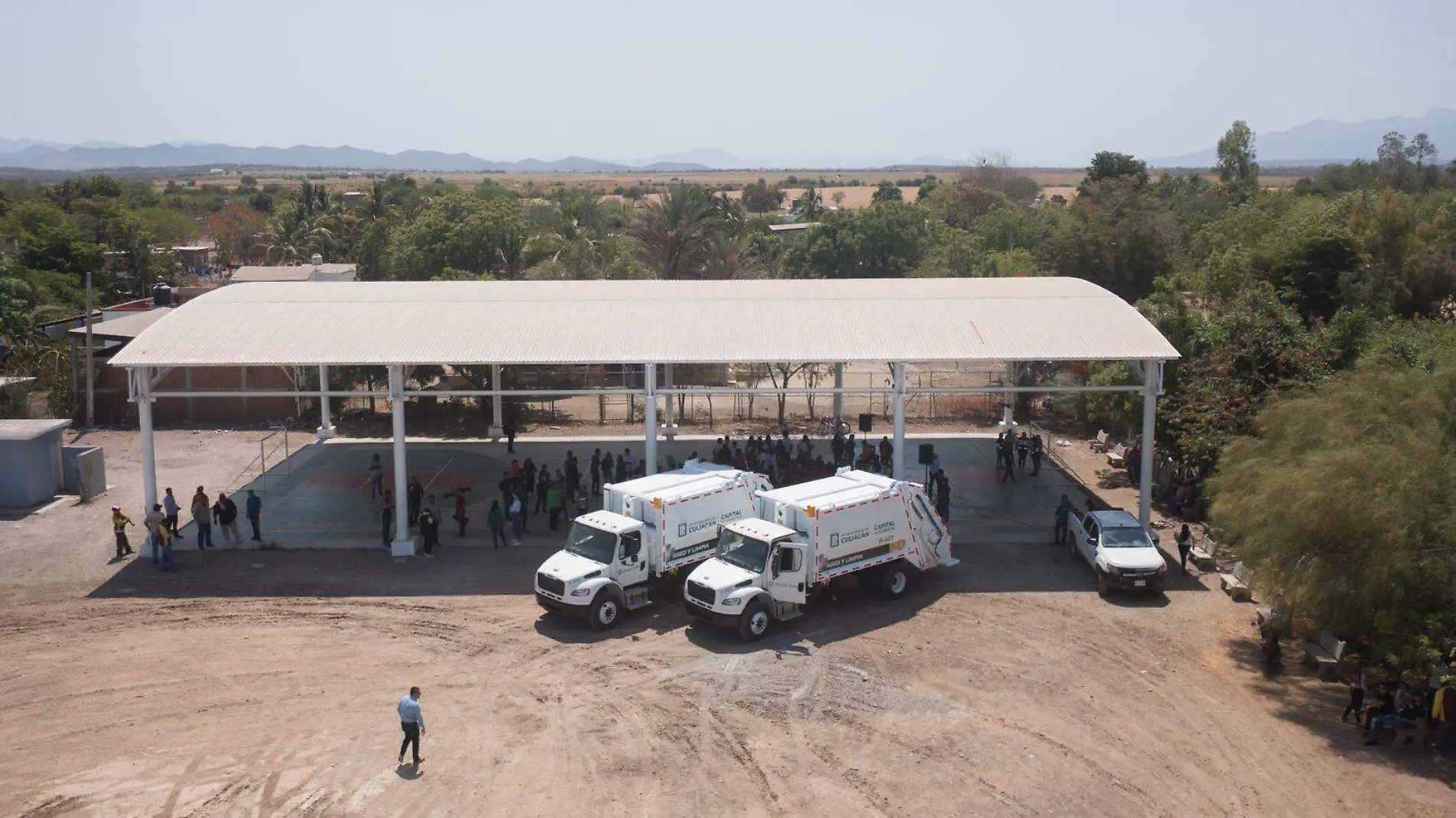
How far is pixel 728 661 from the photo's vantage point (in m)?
19.2

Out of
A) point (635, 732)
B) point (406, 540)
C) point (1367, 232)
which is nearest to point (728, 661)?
point (635, 732)

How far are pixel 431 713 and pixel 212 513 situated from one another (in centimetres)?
1183

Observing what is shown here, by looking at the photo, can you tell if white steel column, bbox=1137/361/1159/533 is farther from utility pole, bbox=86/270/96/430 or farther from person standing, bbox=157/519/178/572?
utility pole, bbox=86/270/96/430

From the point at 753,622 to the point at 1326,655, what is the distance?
31.2ft

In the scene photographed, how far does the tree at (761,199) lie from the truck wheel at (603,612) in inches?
5400

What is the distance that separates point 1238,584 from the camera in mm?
22328

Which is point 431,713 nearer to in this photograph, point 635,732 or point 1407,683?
point 635,732

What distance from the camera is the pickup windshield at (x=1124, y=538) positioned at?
74.6 ft

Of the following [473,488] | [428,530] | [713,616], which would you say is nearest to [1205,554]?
[713,616]

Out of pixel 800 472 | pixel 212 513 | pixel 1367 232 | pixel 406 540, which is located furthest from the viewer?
pixel 1367 232

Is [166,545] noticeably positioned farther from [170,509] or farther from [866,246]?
[866,246]

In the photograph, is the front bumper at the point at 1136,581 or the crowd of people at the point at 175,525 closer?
the front bumper at the point at 1136,581

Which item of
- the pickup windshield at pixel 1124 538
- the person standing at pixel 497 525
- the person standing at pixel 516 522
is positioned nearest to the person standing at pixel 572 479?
the person standing at pixel 516 522

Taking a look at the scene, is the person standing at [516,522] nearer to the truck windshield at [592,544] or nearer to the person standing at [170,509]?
the truck windshield at [592,544]
